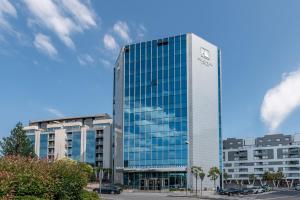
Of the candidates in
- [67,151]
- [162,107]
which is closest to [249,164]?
[67,151]

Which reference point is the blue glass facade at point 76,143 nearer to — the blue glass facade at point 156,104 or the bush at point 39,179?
the blue glass facade at point 156,104

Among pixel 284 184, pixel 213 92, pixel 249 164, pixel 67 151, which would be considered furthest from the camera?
pixel 249 164

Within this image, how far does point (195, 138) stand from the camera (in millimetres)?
92000

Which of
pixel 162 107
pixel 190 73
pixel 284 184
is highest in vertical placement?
pixel 190 73

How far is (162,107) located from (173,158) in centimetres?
1073

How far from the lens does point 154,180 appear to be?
9350 cm

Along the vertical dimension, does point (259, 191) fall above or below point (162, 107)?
below

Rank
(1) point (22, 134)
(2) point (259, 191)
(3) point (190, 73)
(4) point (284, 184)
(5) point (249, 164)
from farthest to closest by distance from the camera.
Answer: (5) point (249, 164) → (4) point (284, 184) → (3) point (190, 73) → (2) point (259, 191) → (1) point (22, 134)

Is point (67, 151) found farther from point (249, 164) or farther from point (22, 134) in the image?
point (249, 164)

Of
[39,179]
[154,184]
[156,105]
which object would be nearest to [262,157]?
[154,184]

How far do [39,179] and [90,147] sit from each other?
4054 inches

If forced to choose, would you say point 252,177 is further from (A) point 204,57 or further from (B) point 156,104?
(B) point 156,104

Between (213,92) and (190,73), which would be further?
(213,92)

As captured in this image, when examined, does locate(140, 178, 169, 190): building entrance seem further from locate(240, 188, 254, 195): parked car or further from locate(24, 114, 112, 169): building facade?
locate(24, 114, 112, 169): building facade
